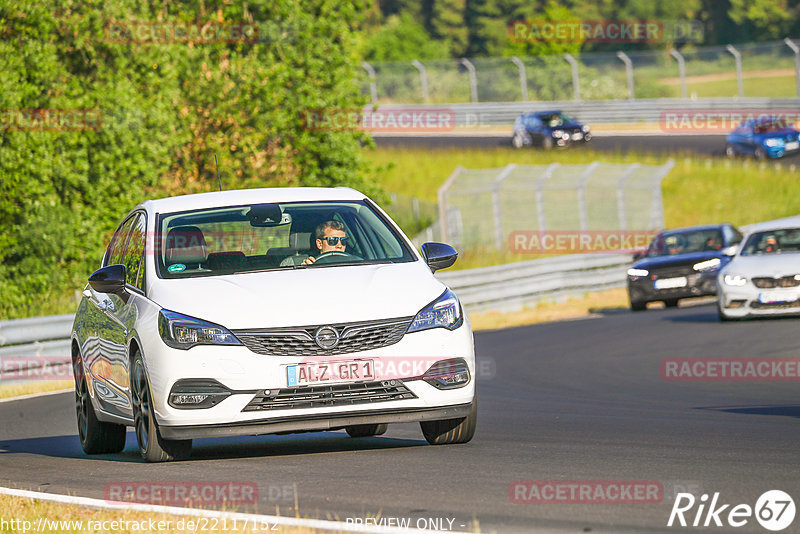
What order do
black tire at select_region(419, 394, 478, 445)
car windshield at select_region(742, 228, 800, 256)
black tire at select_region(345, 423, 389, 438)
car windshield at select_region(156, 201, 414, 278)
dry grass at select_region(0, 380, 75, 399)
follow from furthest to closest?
car windshield at select_region(742, 228, 800, 256), dry grass at select_region(0, 380, 75, 399), black tire at select_region(345, 423, 389, 438), car windshield at select_region(156, 201, 414, 278), black tire at select_region(419, 394, 478, 445)

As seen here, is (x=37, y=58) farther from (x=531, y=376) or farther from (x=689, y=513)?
(x=689, y=513)

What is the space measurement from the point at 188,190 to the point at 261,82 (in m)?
3.23

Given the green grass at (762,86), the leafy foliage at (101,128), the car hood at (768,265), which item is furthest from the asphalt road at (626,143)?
the car hood at (768,265)

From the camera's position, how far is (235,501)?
703 cm

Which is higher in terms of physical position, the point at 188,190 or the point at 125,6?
the point at 125,6

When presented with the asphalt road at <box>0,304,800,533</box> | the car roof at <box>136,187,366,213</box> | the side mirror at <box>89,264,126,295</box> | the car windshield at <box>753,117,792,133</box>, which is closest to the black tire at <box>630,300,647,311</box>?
the asphalt road at <box>0,304,800,533</box>

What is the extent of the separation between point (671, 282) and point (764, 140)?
2163 cm

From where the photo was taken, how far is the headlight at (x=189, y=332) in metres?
8.18

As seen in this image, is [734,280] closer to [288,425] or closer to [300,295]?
[300,295]

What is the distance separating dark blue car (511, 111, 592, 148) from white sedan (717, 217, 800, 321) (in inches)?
1145

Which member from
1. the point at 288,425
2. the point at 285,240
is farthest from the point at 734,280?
the point at 288,425

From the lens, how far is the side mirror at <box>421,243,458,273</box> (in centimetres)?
920

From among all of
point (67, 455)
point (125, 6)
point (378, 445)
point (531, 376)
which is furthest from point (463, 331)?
point (125, 6)

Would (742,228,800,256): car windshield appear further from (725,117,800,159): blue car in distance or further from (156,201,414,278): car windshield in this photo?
(725,117,800,159): blue car in distance
